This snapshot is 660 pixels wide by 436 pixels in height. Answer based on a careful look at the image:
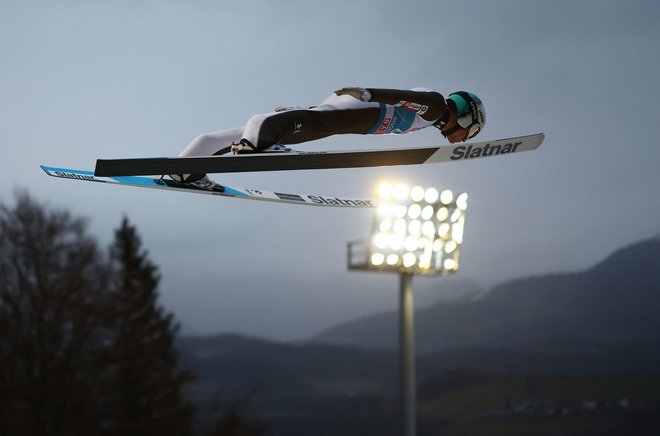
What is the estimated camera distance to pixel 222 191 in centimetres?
753

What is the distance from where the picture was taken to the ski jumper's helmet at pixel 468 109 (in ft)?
22.6

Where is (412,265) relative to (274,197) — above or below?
above

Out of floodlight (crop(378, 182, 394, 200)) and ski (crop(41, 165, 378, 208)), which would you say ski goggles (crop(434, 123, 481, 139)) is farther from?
floodlight (crop(378, 182, 394, 200))

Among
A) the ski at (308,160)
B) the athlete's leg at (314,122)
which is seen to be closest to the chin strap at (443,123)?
the ski at (308,160)

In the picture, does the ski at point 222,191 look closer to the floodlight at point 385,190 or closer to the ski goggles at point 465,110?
the ski goggles at point 465,110

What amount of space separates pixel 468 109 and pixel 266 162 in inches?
74.6

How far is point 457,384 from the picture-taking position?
112 meters

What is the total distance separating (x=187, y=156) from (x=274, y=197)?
150 cm

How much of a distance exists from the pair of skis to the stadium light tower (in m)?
14.6

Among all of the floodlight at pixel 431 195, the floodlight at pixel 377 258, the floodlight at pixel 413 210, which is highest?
the floodlight at pixel 431 195

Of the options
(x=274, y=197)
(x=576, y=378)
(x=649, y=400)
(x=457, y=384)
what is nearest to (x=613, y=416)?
(x=649, y=400)

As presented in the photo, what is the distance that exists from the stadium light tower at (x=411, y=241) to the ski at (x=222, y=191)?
13544mm

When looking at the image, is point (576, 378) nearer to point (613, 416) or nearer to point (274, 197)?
point (613, 416)

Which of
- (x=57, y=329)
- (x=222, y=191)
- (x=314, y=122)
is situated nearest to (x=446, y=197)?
(x=57, y=329)
